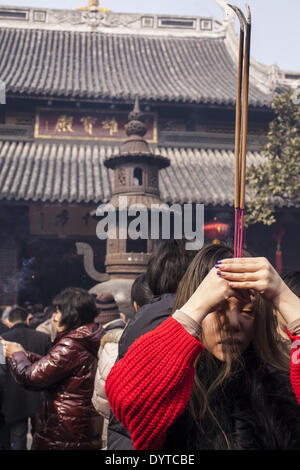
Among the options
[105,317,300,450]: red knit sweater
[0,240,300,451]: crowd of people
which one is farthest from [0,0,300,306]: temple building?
[105,317,300,450]: red knit sweater

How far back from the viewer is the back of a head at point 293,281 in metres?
2.19

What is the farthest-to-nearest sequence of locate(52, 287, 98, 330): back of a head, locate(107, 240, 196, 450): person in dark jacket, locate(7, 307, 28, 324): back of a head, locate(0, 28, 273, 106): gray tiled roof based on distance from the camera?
locate(0, 28, 273, 106): gray tiled roof → locate(7, 307, 28, 324): back of a head → locate(52, 287, 98, 330): back of a head → locate(107, 240, 196, 450): person in dark jacket

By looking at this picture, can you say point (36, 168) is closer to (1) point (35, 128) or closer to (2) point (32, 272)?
(1) point (35, 128)

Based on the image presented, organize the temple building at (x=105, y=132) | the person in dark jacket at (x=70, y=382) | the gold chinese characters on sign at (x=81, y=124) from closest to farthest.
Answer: the person in dark jacket at (x=70, y=382) < the temple building at (x=105, y=132) < the gold chinese characters on sign at (x=81, y=124)

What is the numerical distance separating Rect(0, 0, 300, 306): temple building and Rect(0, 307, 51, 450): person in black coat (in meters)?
4.26

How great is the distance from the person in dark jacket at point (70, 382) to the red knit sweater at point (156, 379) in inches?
59.9

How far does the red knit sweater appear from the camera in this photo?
110 centimetres

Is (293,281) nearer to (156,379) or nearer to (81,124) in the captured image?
(156,379)

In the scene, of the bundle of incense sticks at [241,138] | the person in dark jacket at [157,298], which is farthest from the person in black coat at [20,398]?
the bundle of incense sticks at [241,138]

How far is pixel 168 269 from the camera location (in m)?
2.12

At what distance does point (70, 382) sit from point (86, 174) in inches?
362

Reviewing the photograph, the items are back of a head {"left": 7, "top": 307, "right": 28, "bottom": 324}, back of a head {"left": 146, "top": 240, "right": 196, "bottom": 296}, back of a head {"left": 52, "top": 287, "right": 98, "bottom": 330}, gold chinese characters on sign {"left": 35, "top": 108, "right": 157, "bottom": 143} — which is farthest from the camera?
gold chinese characters on sign {"left": 35, "top": 108, "right": 157, "bottom": 143}

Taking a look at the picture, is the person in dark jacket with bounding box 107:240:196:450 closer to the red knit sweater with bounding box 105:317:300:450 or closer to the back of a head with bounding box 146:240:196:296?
the back of a head with bounding box 146:240:196:296

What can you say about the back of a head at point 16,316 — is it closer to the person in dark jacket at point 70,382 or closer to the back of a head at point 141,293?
the person in dark jacket at point 70,382
